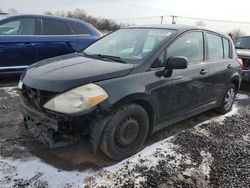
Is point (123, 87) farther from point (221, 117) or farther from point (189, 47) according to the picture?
point (221, 117)

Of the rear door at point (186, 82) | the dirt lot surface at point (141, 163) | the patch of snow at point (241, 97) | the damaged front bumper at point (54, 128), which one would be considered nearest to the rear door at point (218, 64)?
the rear door at point (186, 82)

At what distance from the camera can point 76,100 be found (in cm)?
284

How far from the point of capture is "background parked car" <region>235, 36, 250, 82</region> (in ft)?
24.6

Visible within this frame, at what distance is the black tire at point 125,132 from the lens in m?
3.06

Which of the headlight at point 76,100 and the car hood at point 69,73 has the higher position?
the car hood at point 69,73

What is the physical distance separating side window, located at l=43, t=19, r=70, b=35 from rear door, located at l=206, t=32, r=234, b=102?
3.78 metres

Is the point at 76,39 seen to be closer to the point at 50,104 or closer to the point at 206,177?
the point at 50,104

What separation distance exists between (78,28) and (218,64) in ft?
12.9

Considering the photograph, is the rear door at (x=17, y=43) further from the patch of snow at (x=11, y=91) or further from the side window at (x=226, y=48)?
the side window at (x=226, y=48)

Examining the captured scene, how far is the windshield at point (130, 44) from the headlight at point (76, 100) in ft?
2.70

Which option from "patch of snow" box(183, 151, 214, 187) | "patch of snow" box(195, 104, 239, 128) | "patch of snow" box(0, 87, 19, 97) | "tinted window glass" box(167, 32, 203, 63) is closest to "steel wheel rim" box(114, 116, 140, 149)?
"patch of snow" box(183, 151, 214, 187)

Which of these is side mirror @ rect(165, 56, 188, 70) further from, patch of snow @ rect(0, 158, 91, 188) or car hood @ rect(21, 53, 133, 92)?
patch of snow @ rect(0, 158, 91, 188)

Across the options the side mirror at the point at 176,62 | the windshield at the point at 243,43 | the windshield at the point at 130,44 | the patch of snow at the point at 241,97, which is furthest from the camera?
the windshield at the point at 243,43

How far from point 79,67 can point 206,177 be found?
6.48 feet
